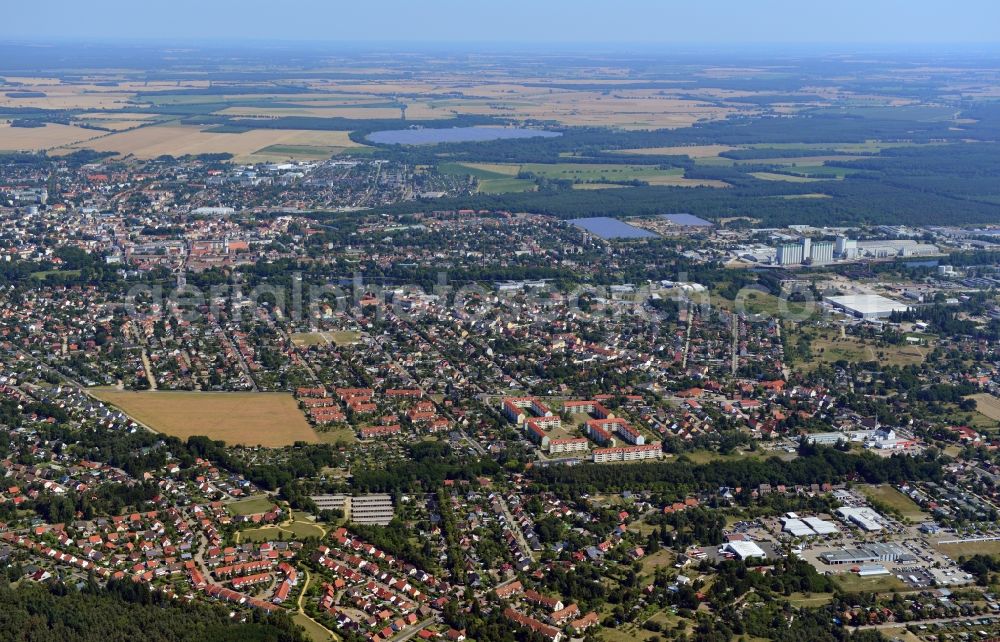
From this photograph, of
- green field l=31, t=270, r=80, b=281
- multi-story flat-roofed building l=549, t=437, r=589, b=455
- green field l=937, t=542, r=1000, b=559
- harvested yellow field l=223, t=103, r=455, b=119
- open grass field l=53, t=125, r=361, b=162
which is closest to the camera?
green field l=937, t=542, r=1000, b=559

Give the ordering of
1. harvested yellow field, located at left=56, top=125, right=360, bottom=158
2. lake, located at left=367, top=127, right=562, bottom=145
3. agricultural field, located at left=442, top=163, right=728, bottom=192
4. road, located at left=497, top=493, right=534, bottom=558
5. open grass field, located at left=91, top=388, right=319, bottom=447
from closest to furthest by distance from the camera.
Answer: road, located at left=497, top=493, right=534, bottom=558 < open grass field, located at left=91, top=388, right=319, bottom=447 < agricultural field, located at left=442, top=163, right=728, bottom=192 < harvested yellow field, located at left=56, top=125, right=360, bottom=158 < lake, located at left=367, top=127, right=562, bottom=145

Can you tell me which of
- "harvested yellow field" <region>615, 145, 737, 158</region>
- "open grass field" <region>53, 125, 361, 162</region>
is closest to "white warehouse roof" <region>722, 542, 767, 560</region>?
"open grass field" <region>53, 125, 361, 162</region>

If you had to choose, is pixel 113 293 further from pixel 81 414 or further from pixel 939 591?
pixel 939 591

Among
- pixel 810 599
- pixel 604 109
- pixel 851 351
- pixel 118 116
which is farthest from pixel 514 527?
pixel 604 109

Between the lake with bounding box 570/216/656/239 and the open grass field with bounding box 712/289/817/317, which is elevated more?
the open grass field with bounding box 712/289/817/317

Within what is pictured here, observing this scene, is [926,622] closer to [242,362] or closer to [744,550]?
[744,550]

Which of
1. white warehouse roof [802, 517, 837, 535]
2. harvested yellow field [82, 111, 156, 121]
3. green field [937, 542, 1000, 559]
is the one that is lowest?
green field [937, 542, 1000, 559]

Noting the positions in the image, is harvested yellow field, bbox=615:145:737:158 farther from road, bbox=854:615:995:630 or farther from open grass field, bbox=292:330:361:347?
road, bbox=854:615:995:630

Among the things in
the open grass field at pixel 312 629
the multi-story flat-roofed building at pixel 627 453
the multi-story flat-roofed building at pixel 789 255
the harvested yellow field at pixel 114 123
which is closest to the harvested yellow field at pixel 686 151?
the multi-story flat-roofed building at pixel 789 255
